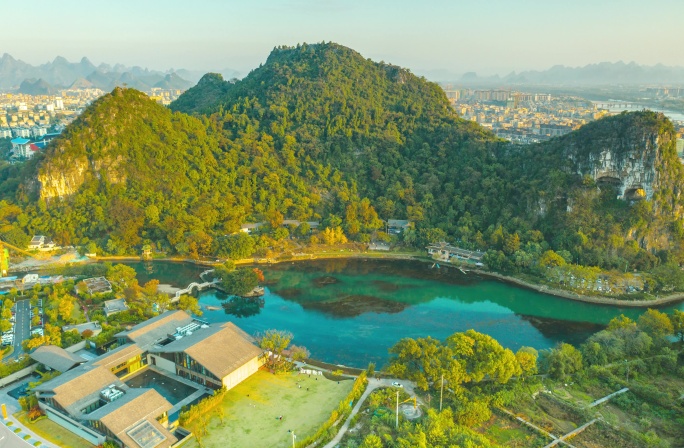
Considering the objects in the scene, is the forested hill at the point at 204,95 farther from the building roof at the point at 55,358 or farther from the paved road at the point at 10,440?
the paved road at the point at 10,440

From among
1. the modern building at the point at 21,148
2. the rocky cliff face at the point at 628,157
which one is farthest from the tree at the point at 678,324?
the modern building at the point at 21,148

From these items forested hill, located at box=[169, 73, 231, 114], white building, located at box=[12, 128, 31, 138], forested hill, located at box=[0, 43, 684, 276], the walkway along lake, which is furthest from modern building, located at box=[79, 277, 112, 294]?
white building, located at box=[12, 128, 31, 138]

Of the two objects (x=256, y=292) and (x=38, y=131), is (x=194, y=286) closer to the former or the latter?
(x=256, y=292)

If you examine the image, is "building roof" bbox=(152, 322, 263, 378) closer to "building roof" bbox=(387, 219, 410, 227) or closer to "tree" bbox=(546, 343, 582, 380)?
"tree" bbox=(546, 343, 582, 380)

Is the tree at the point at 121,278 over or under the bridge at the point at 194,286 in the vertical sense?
over

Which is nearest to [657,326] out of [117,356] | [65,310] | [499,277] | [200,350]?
[499,277]

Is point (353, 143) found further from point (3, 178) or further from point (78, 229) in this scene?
point (3, 178)
